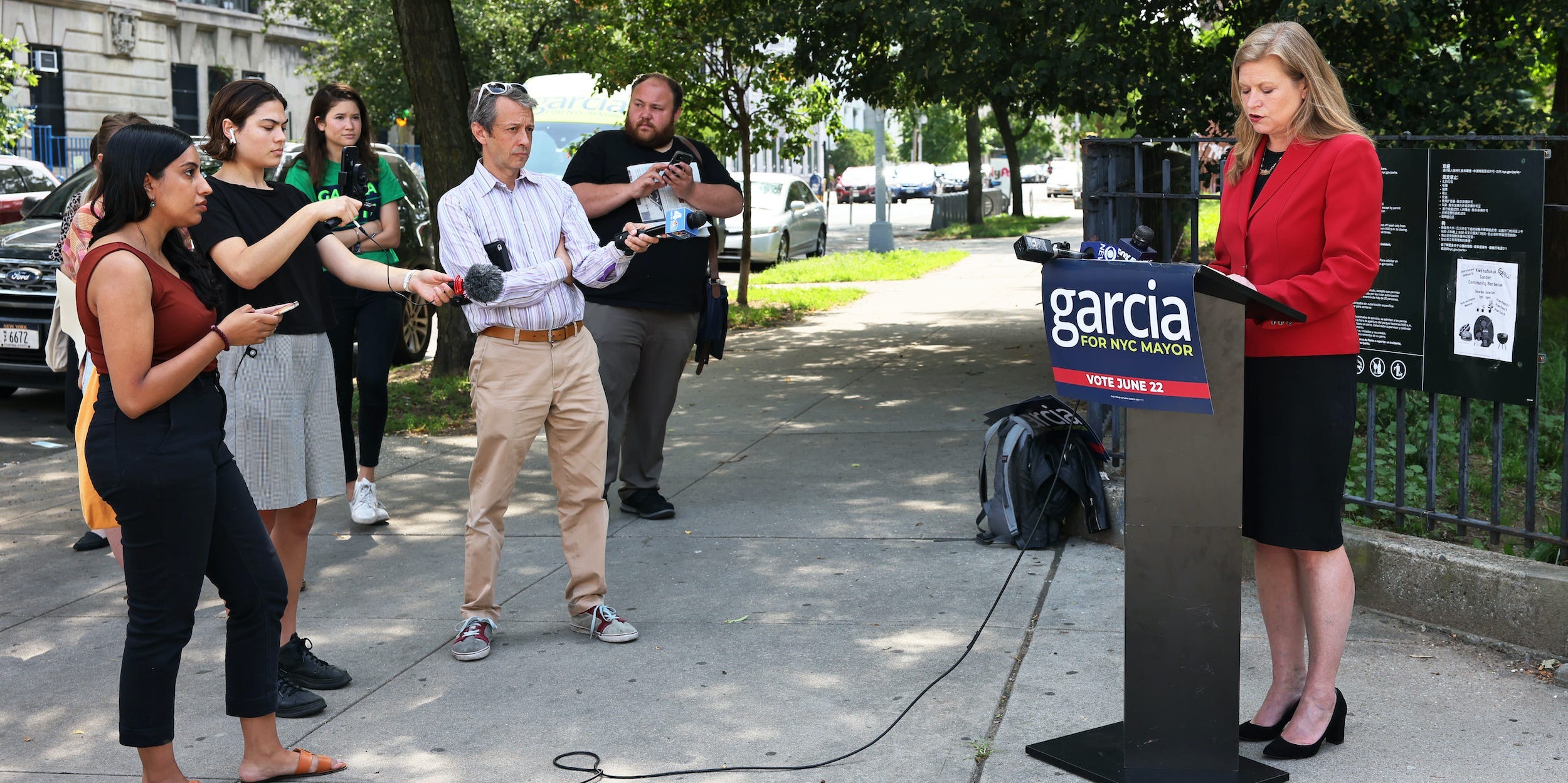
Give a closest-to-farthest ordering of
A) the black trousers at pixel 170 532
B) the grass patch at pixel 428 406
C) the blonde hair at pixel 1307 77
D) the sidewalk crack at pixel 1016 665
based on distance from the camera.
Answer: the black trousers at pixel 170 532 < the blonde hair at pixel 1307 77 < the sidewalk crack at pixel 1016 665 < the grass patch at pixel 428 406

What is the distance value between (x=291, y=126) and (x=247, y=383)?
3480 cm

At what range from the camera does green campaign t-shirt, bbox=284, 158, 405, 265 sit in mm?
5934

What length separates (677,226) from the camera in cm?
459

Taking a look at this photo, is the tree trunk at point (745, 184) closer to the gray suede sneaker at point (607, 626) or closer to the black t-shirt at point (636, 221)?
the black t-shirt at point (636, 221)

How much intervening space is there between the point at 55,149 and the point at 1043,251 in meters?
32.4

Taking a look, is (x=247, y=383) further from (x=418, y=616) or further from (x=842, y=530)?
(x=842, y=530)

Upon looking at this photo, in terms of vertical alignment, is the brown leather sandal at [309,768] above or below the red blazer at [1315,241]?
below

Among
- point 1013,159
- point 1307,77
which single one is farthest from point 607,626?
point 1013,159

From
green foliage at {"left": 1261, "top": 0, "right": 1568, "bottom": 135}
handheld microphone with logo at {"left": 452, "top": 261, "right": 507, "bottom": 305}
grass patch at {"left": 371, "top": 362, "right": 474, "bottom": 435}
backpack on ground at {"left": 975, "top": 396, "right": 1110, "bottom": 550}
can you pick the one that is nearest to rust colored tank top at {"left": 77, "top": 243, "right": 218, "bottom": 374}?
handheld microphone with logo at {"left": 452, "top": 261, "right": 507, "bottom": 305}

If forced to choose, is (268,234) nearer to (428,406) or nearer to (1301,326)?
(1301,326)

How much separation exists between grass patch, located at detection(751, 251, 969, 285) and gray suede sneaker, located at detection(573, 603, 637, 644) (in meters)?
13.9

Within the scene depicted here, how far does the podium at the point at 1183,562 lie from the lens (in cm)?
338

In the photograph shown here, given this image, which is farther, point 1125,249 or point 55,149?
point 55,149

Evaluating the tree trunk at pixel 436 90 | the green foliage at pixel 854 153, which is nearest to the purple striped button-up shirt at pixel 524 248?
the tree trunk at pixel 436 90
